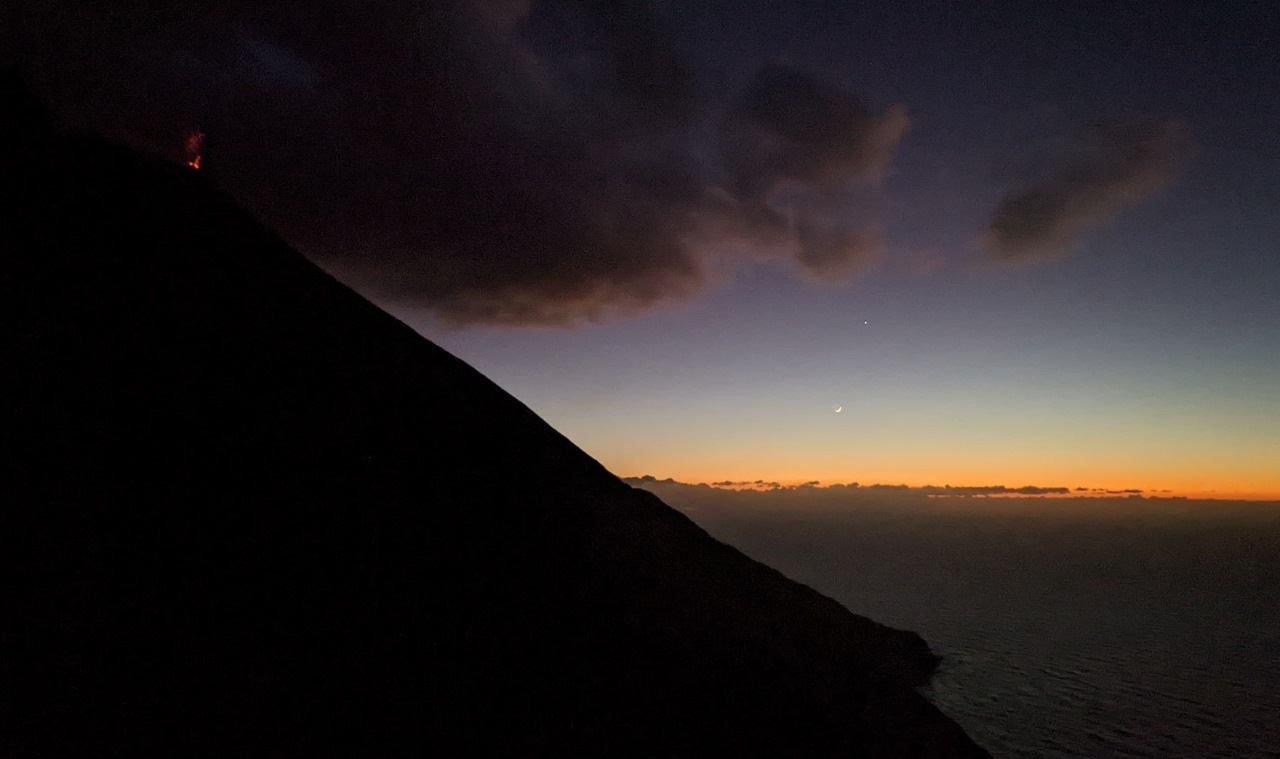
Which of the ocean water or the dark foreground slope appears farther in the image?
the ocean water

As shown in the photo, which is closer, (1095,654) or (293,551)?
(293,551)

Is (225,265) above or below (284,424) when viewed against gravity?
above

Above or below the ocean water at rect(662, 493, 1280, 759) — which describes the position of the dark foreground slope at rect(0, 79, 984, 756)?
above

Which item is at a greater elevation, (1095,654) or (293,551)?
(293,551)

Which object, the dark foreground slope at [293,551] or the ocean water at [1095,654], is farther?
the ocean water at [1095,654]

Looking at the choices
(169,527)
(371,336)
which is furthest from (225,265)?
(169,527)

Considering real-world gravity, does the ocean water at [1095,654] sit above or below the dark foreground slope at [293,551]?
below

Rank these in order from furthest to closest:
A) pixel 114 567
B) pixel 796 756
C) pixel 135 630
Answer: pixel 796 756 < pixel 114 567 < pixel 135 630

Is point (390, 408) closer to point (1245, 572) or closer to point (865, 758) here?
point (865, 758)
